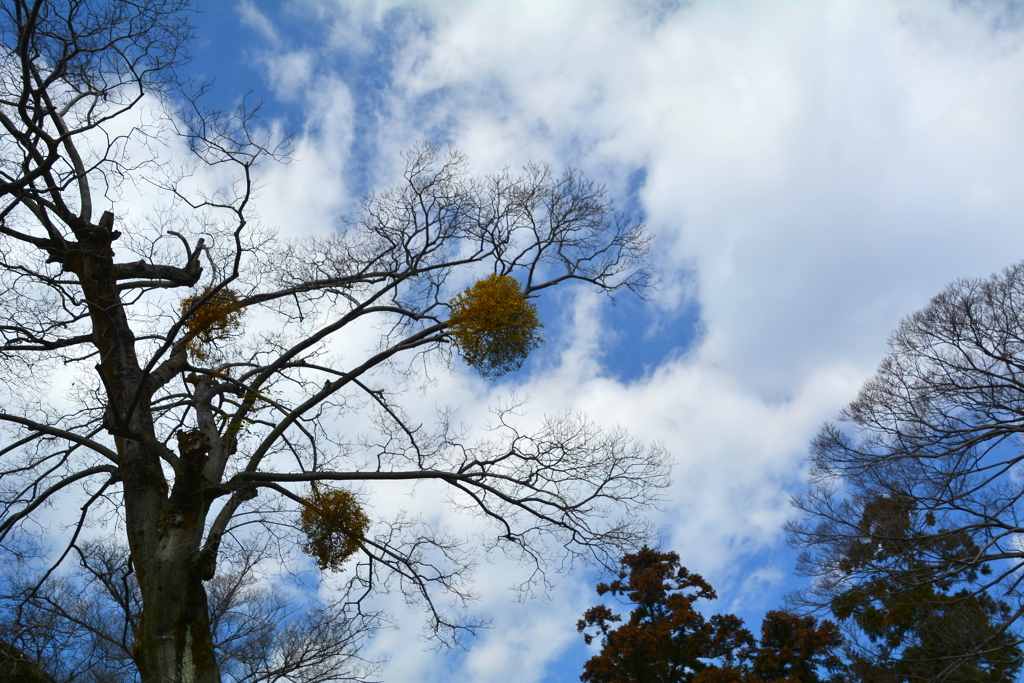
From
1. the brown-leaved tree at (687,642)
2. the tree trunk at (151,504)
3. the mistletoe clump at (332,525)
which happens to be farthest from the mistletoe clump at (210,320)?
the brown-leaved tree at (687,642)

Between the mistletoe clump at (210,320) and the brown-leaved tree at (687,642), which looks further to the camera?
the brown-leaved tree at (687,642)

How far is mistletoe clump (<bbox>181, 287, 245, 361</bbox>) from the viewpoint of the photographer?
309 inches

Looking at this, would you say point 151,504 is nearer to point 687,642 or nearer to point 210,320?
point 210,320

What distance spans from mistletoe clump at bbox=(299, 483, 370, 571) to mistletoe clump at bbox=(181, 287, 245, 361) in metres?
1.95

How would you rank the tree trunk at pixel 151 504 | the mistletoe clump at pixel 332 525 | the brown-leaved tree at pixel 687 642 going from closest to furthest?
the tree trunk at pixel 151 504 → the mistletoe clump at pixel 332 525 → the brown-leaved tree at pixel 687 642

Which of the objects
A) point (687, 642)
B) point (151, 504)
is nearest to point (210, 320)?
point (151, 504)

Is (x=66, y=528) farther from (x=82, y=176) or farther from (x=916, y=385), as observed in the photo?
(x=916, y=385)

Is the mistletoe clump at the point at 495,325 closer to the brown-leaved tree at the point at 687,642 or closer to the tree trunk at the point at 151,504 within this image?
the tree trunk at the point at 151,504

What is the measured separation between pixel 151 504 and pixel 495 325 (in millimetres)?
3799

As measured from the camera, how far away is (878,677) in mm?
12820

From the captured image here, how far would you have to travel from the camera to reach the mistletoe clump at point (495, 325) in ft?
23.8

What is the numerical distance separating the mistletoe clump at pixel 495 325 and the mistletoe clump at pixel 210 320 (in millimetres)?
2507

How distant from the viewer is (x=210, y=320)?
7887 millimetres

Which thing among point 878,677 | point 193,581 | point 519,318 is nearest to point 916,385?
point 878,677
